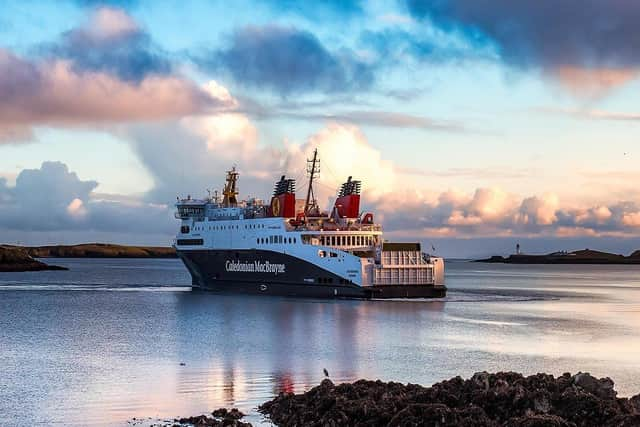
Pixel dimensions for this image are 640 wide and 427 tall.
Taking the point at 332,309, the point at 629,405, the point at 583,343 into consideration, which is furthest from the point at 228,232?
the point at 629,405

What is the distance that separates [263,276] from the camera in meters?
59.8

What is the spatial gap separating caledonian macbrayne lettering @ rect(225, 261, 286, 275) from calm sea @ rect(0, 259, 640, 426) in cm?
206

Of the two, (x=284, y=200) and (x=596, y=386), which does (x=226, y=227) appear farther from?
(x=596, y=386)

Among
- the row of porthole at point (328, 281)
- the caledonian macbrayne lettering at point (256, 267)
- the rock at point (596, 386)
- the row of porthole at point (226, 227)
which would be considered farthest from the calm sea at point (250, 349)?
the rock at point (596, 386)

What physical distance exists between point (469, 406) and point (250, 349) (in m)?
16.6

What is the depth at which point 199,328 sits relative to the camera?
41562 mm

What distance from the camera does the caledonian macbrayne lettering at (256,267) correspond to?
58281 mm

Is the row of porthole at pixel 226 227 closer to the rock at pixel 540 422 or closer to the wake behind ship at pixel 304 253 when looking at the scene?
the wake behind ship at pixel 304 253

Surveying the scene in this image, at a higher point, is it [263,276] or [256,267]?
[256,267]

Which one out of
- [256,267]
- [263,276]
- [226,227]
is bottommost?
[263,276]

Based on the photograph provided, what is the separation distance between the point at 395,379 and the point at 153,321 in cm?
2219

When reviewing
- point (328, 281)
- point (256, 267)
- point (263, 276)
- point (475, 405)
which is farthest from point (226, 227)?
point (475, 405)

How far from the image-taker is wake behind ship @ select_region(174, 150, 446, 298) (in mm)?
54250

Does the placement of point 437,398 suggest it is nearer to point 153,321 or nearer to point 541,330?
point 541,330
